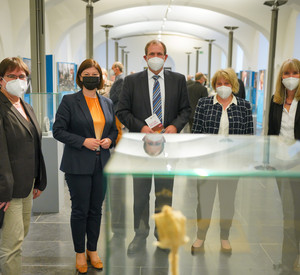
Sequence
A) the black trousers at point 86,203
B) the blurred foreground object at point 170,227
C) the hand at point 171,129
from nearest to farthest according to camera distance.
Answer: the blurred foreground object at point 170,227
the black trousers at point 86,203
the hand at point 171,129

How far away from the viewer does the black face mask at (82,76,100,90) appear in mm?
3295

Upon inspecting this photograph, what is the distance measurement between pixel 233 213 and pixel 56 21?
15.5 meters

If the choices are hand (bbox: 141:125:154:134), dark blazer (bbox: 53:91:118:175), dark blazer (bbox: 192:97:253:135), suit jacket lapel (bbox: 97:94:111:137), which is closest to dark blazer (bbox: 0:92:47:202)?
dark blazer (bbox: 53:91:118:175)

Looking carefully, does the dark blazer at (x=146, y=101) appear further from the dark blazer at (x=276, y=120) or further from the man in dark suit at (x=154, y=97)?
the dark blazer at (x=276, y=120)

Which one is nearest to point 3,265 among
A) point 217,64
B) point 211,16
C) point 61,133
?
point 61,133

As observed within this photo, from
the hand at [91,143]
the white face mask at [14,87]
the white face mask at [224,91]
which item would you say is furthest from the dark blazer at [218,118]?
the white face mask at [14,87]

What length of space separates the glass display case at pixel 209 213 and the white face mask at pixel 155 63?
2.14 meters

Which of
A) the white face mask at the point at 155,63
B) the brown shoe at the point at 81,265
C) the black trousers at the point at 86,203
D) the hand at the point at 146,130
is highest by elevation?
the white face mask at the point at 155,63

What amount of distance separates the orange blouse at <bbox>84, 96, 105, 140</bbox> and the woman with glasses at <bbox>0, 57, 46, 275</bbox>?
25.7 inches

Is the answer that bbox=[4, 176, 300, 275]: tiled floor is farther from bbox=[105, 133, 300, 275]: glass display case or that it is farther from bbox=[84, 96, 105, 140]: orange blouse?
bbox=[84, 96, 105, 140]: orange blouse

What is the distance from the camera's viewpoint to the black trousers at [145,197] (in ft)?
4.36

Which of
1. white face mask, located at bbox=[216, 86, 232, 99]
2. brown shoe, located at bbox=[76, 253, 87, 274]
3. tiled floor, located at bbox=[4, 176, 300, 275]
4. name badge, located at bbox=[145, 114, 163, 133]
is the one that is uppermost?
white face mask, located at bbox=[216, 86, 232, 99]

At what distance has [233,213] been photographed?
1436 millimetres

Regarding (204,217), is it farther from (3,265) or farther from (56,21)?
(56,21)
